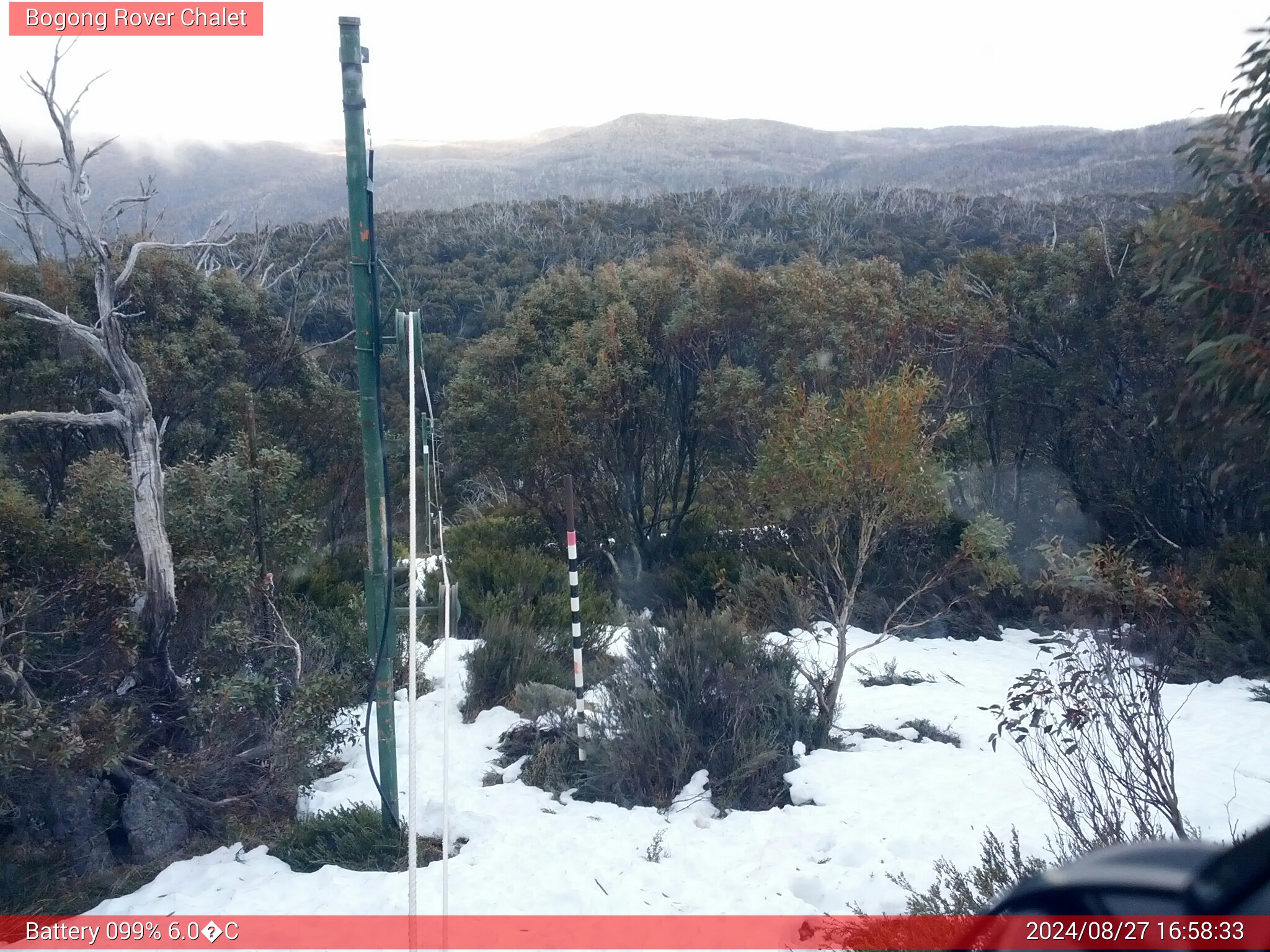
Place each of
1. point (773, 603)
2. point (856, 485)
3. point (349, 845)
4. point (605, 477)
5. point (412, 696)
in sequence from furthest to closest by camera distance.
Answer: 1. point (605, 477)
2. point (773, 603)
3. point (856, 485)
4. point (349, 845)
5. point (412, 696)

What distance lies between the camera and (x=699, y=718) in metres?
5.91

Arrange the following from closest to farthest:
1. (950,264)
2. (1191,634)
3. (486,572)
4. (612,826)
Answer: (612,826)
(1191,634)
(486,572)
(950,264)

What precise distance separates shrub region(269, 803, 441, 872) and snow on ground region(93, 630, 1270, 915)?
0.10 m

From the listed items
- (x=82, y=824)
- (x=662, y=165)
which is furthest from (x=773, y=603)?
(x=662, y=165)

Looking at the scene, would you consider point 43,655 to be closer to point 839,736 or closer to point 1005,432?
point 839,736

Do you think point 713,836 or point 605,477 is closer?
point 713,836

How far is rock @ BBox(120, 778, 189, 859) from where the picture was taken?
5.13 meters

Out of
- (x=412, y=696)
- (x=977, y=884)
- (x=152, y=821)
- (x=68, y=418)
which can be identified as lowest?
(x=152, y=821)

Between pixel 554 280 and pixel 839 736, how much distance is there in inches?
365

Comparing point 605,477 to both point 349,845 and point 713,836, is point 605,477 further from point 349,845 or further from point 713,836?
point 349,845

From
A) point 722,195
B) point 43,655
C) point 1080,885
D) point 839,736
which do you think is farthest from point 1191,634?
point 722,195

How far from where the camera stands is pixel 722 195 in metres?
35.8

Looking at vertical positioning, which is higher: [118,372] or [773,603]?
[118,372]

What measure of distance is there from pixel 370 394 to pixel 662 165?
5383 centimetres
